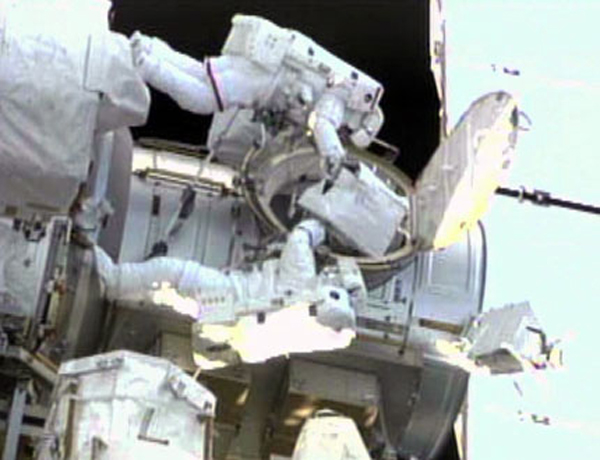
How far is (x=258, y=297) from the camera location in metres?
4.99

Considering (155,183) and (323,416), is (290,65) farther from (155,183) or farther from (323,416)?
(323,416)

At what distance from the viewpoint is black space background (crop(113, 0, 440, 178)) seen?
305 inches

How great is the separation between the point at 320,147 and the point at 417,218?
1.98 ft

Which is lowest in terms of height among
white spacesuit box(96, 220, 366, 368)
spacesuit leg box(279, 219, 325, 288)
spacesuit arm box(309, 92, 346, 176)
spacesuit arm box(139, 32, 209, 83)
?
white spacesuit box(96, 220, 366, 368)

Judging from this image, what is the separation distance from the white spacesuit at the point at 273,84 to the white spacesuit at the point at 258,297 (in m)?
0.38

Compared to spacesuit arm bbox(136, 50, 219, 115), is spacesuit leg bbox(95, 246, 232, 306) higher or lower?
lower

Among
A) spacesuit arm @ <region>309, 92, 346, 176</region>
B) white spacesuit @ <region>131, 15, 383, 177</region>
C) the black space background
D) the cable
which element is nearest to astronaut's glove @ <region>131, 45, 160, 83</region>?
white spacesuit @ <region>131, 15, 383, 177</region>

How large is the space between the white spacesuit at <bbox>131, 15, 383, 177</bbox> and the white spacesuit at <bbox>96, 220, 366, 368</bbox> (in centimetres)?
38

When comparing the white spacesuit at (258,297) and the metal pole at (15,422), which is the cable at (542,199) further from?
the metal pole at (15,422)

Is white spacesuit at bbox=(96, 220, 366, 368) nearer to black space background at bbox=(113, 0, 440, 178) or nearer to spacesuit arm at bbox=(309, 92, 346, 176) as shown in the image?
spacesuit arm at bbox=(309, 92, 346, 176)

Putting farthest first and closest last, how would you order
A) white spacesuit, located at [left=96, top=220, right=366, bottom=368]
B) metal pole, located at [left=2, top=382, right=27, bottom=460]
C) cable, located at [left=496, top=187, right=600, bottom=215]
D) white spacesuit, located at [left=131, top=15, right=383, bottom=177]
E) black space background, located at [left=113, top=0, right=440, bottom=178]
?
black space background, located at [left=113, top=0, right=440, bottom=178]
cable, located at [left=496, top=187, right=600, bottom=215]
white spacesuit, located at [left=131, top=15, right=383, bottom=177]
white spacesuit, located at [left=96, top=220, right=366, bottom=368]
metal pole, located at [left=2, top=382, right=27, bottom=460]

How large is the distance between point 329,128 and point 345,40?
104 inches

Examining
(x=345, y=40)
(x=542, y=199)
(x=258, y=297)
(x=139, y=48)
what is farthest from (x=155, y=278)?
(x=345, y=40)

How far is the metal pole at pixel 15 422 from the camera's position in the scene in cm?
470
